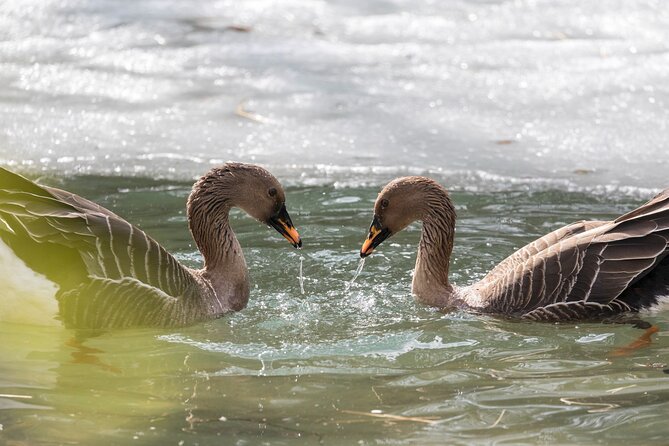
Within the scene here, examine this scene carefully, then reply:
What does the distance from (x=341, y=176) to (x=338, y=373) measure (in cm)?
423

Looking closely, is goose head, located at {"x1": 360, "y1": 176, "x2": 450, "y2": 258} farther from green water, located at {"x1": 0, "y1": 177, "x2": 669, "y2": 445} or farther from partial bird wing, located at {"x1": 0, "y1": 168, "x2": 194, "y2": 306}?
partial bird wing, located at {"x1": 0, "y1": 168, "x2": 194, "y2": 306}

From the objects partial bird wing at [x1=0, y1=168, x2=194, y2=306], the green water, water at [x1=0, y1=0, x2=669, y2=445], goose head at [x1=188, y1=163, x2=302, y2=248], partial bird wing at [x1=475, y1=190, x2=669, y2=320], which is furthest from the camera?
goose head at [x1=188, y1=163, x2=302, y2=248]

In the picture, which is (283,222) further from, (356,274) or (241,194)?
(356,274)

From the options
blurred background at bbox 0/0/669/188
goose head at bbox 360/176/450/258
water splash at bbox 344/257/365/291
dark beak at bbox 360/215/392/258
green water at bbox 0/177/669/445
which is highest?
blurred background at bbox 0/0/669/188

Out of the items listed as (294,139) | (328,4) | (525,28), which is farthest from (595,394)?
(328,4)

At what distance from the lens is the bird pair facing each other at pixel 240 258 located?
655 cm

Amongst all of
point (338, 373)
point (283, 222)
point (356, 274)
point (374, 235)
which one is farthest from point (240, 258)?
point (338, 373)

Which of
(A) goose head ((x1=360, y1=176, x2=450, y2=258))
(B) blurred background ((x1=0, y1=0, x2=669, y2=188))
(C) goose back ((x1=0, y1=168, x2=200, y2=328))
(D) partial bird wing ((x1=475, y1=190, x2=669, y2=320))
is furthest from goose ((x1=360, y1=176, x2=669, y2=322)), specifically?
(B) blurred background ((x1=0, y1=0, x2=669, y2=188))

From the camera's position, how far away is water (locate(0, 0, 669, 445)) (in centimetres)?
528

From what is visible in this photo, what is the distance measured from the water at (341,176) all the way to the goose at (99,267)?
0.16m

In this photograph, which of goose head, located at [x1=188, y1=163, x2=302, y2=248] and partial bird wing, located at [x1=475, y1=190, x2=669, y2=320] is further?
goose head, located at [x1=188, y1=163, x2=302, y2=248]

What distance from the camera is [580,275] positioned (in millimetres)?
7082

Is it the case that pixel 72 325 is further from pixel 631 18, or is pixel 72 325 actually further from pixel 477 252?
pixel 631 18


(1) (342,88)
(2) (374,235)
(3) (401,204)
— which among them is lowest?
(2) (374,235)
